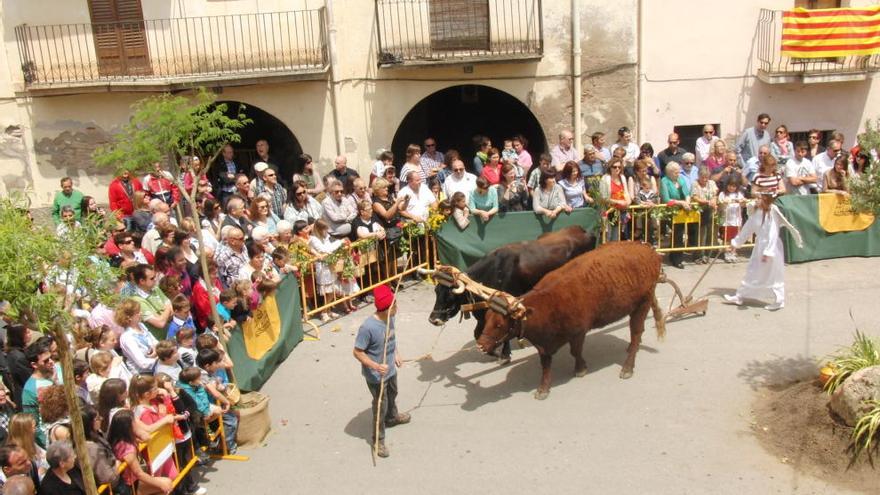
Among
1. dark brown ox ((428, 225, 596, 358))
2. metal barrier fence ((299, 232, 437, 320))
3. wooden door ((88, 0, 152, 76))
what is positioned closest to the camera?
dark brown ox ((428, 225, 596, 358))

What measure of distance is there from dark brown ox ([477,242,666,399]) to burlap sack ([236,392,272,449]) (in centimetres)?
238

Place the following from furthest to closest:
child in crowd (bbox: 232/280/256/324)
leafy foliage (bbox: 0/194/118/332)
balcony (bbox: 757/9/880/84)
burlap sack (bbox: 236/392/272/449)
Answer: balcony (bbox: 757/9/880/84), child in crowd (bbox: 232/280/256/324), burlap sack (bbox: 236/392/272/449), leafy foliage (bbox: 0/194/118/332)

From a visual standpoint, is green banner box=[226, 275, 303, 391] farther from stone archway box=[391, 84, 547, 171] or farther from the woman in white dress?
stone archway box=[391, 84, 547, 171]

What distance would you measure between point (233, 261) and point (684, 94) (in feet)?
34.2

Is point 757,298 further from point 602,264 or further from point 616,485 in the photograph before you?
point 616,485

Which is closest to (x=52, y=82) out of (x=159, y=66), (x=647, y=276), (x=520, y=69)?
(x=159, y=66)

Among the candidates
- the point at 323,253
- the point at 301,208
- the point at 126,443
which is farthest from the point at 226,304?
the point at 301,208

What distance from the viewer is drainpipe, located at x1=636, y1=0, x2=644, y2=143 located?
15820mm

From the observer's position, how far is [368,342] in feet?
25.9

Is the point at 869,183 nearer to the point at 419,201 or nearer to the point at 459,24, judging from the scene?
the point at 419,201

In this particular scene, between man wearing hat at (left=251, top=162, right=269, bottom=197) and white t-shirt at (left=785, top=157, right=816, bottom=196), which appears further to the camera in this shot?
white t-shirt at (left=785, top=157, right=816, bottom=196)

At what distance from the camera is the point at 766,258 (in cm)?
1113

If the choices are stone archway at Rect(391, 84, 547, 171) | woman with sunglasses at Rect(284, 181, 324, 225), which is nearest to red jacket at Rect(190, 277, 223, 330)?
woman with sunglasses at Rect(284, 181, 324, 225)

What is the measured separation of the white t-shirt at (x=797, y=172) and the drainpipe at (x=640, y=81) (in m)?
3.03
